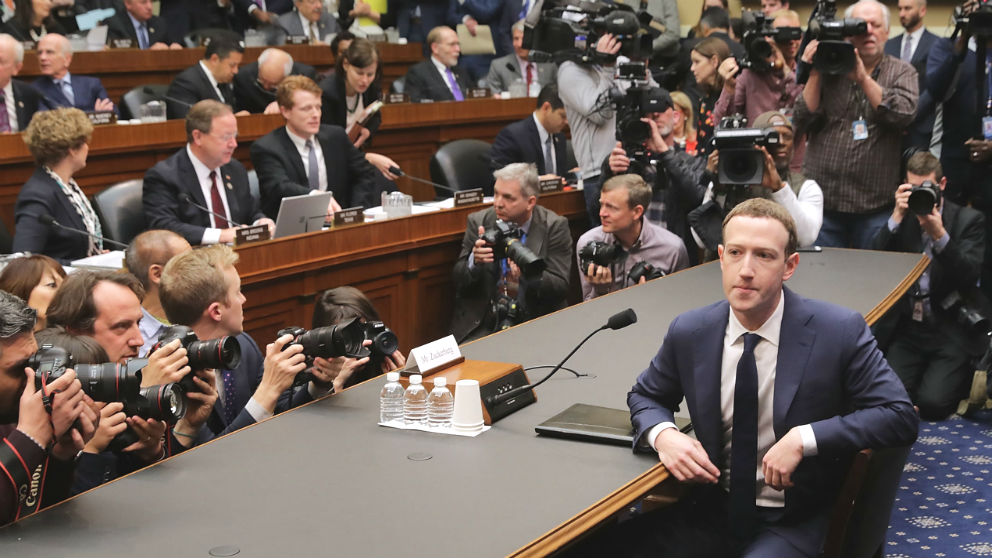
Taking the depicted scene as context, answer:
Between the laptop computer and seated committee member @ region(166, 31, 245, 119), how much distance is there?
1.92 metres

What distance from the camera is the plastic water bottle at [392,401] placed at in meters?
2.34

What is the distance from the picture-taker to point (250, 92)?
6.59m

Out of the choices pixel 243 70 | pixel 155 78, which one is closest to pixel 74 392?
pixel 243 70

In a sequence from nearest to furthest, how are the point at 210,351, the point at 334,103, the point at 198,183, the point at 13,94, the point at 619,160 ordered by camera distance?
the point at 210,351 → the point at 198,183 → the point at 619,160 → the point at 13,94 → the point at 334,103

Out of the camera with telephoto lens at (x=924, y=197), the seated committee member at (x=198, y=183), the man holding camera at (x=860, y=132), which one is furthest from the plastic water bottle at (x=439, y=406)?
the man holding camera at (x=860, y=132)

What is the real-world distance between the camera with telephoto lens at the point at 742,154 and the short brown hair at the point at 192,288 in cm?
181

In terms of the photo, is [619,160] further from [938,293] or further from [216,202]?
[216,202]

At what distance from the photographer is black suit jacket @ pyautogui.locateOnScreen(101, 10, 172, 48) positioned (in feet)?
24.2

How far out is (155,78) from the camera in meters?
7.04

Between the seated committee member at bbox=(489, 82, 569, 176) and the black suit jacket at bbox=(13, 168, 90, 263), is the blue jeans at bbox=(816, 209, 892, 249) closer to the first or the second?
the seated committee member at bbox=(489, 82, 569, 176)

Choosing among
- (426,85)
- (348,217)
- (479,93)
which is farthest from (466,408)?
(426,85)

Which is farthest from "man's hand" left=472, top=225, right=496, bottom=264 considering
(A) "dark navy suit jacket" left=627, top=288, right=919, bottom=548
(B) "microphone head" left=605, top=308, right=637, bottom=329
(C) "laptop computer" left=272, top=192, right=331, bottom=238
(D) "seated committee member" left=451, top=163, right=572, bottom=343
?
(A) "dark navy suit jacket" left=627, top=288, right=919, bottom=548

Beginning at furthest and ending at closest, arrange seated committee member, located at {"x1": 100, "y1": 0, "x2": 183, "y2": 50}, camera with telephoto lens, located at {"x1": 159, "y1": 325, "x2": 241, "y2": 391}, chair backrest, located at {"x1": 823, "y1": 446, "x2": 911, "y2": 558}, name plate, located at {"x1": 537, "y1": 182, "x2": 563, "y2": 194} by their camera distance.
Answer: seated committee member, located at {"x1": 100, "y1": 0, "x2": 183, "y2": 50} → name plate, located at {"x1": 537, "y1": 182, "x2": 563, "y2": 194} → camera with telephoto lens, located at {"x1": 159, "y1": 325, "x2": 241, "y2": 391} → chair backrest, located at {"x1": 823, "y1": 446, "x2": 911, "y2": 558}

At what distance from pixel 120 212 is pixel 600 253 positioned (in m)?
1.95
